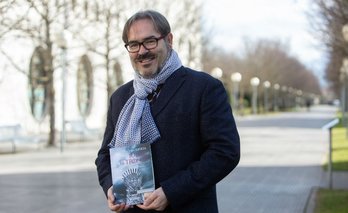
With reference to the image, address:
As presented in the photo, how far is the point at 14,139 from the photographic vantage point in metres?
21.5

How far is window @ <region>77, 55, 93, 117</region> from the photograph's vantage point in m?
35.3

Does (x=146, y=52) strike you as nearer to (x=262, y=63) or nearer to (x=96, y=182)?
(x=96, y=182)

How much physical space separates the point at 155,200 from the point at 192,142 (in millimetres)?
320

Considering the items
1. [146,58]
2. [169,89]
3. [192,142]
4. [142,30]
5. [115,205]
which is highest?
[142,30]

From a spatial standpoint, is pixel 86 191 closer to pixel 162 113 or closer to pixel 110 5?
pixel 162 113

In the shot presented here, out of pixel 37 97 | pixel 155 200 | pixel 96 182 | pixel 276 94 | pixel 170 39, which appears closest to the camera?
pixel 155 200

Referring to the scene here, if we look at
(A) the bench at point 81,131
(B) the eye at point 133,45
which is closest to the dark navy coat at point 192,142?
(B) the eye at point 133,45

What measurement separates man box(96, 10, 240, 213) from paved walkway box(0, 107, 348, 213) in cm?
658

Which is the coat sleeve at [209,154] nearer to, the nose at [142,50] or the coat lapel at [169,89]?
the coat lapel at [169,89]

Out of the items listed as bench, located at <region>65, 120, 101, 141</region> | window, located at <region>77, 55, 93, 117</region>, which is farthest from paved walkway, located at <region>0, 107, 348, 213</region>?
window, located at <region>77, 55, 93, 117</region>

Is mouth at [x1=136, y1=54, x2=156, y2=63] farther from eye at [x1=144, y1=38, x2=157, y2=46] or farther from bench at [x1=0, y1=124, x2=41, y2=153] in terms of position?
bench at [x1=0, y1=124, x2=41, y2=153]

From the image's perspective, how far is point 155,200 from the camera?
9.16 ft

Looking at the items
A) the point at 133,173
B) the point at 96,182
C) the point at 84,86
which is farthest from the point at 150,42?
the point at 84,86

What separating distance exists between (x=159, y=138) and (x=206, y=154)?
0.22 metres
